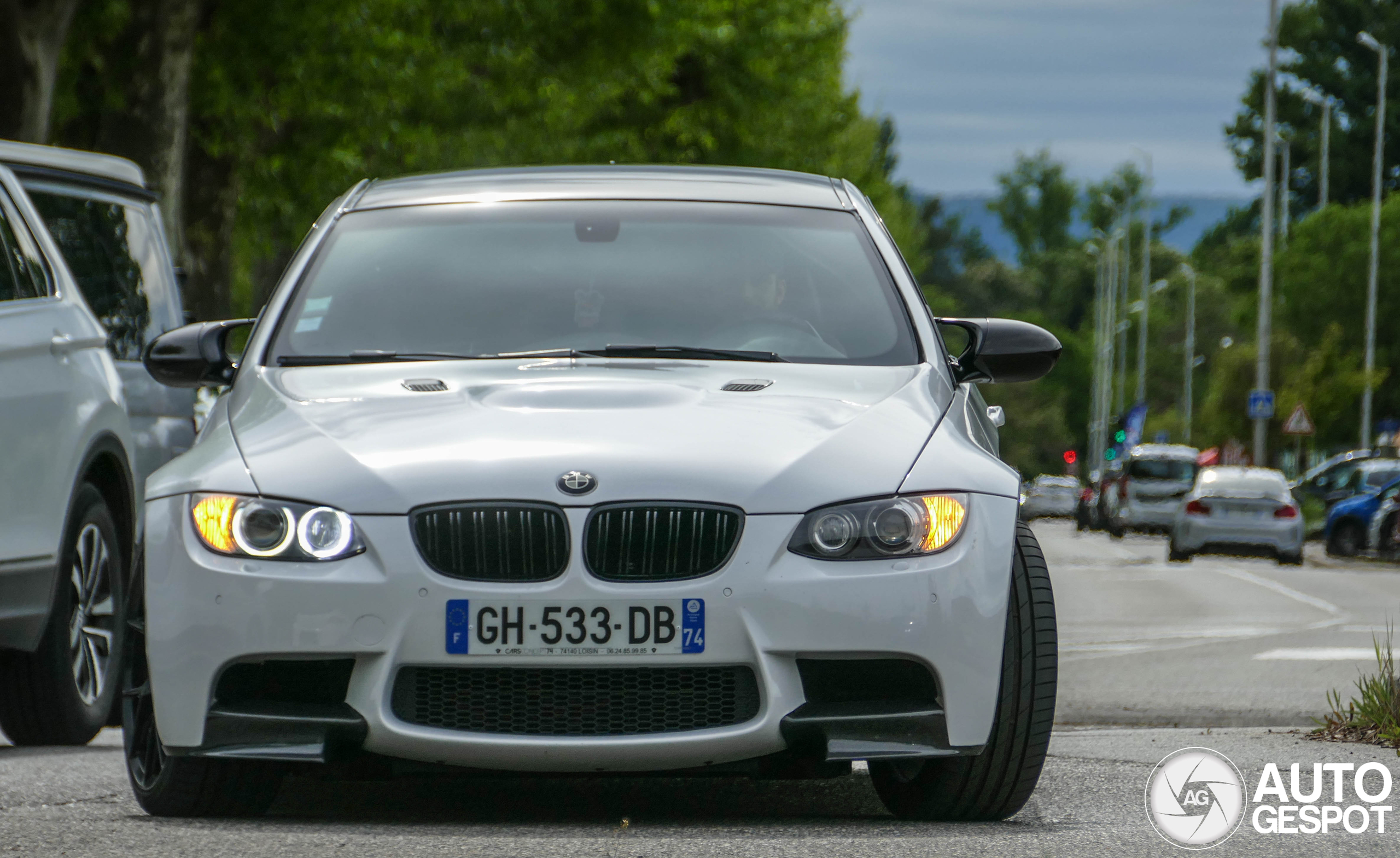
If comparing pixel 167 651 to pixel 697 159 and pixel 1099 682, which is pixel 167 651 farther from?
pixel 697 159

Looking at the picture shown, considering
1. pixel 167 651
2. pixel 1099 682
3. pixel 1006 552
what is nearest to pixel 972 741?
pixel 1006 552

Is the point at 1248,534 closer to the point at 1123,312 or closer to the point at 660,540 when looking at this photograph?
the point at 660,540

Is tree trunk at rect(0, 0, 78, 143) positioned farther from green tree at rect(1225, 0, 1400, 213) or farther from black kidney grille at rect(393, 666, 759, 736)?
green tree at rect(1225, 0, 1400, 213)

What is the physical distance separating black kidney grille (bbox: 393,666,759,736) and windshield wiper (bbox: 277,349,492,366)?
1178 millimetres

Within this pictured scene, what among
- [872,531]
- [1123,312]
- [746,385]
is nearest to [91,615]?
[746,385]

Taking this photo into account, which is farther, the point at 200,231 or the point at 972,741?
the point at 200,231

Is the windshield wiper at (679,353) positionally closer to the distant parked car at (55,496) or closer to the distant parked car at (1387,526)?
the distant parked car at (55,496)

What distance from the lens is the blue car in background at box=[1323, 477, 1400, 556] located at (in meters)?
32.9

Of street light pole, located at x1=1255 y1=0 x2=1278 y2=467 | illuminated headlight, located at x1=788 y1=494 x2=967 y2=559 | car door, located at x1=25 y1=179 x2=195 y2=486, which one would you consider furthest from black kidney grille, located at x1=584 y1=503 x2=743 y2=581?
street light pole, located at x1=1255 y1=0 x2=1278 y2=467

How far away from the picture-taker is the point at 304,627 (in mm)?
4656

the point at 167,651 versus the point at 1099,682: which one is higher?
the point at 167,651

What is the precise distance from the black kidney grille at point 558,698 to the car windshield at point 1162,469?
4047 cm

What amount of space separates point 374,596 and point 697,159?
3571 cm

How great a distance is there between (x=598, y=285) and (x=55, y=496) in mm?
2219
